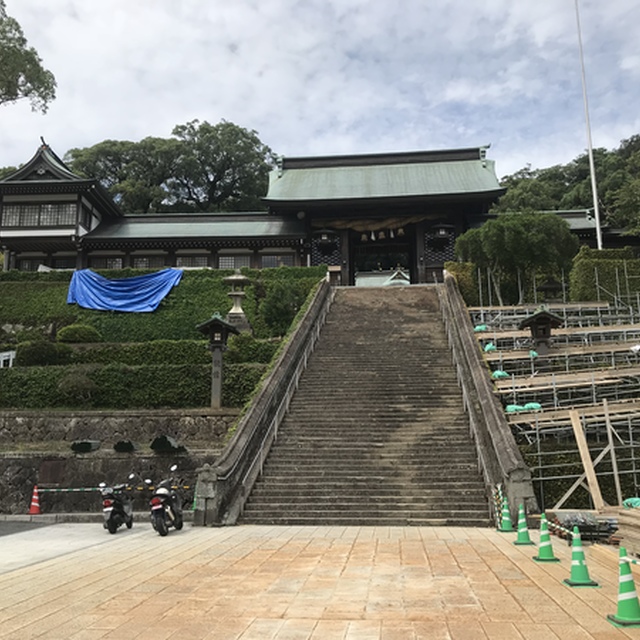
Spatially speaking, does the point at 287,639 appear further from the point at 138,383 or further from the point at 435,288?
the point at 435,288

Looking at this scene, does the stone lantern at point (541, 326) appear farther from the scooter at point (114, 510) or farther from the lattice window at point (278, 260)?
the lattice window at point (278, 260)

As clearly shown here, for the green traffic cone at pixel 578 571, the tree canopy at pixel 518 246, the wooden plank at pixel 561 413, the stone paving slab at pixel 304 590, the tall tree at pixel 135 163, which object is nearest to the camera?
the stone paving slab at pixel 304 590

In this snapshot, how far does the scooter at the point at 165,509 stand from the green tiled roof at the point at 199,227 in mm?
24547

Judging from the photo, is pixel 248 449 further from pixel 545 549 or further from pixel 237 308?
pixel 237 308

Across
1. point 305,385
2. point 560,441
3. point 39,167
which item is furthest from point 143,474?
point 39,167

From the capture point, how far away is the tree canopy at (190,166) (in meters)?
57.2

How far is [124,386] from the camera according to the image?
18.6m

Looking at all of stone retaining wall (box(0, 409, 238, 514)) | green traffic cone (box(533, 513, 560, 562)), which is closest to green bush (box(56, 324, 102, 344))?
stone retaining wall (box(0, 409, 238, 514))

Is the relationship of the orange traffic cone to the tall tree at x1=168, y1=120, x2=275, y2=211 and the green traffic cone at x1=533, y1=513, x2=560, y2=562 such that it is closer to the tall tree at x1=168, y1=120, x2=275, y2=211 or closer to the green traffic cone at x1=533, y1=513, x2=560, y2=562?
the green traffic cone at x1=533, y1=513, x2=560, y2=562

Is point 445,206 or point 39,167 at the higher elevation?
point 39,167

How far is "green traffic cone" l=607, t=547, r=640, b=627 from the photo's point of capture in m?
4.41

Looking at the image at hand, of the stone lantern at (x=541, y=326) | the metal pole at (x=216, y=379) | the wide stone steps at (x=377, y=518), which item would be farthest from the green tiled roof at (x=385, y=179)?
the wide stone steps at (x=377, y=518)

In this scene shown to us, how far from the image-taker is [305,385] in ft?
54.5

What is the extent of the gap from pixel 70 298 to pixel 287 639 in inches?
1063
